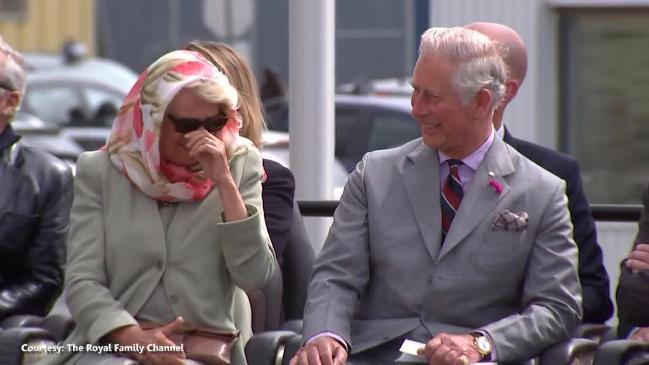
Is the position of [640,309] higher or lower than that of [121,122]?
lower

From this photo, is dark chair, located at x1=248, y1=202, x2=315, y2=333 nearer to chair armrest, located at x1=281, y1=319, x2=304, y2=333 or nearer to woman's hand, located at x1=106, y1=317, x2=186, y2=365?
chair armrest, located at x1=281, y1=319, x2=304, y2=333

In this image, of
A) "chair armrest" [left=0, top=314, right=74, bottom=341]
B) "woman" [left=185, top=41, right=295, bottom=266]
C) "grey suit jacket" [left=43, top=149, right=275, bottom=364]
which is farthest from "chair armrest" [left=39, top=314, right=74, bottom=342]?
"woman" [left=185, top=41, right=295, bottom=266]

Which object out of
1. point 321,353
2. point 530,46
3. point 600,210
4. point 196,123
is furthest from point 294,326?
point 530,46

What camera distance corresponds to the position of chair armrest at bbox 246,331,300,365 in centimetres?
472

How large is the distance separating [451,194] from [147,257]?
0.92 m

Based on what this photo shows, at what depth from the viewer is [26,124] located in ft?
55.0

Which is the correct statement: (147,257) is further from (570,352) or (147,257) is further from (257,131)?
(570,352)

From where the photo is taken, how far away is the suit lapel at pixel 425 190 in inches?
188

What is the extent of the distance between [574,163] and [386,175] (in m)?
0.88

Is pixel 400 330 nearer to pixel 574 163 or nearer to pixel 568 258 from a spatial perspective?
pixel 568 258

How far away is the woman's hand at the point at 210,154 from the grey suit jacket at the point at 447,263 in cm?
38

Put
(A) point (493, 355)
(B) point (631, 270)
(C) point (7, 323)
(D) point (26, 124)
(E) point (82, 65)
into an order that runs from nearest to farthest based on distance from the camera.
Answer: (A) point (493, 355) → (B) point (631, 270) → (C) point (7, 323) → (D) point (26, 124) → (E) point (82, 65)

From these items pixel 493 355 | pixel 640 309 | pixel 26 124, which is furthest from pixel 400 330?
pixel 26 124

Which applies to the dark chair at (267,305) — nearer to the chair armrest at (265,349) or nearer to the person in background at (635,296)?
the chair armrest at (265,349)
